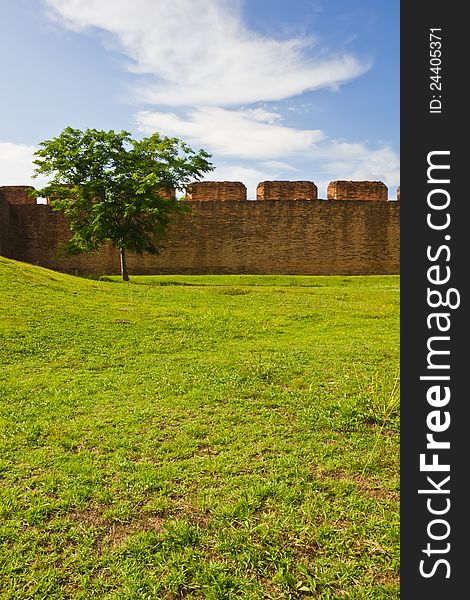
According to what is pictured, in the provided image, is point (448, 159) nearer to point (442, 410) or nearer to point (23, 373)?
point (442, 410)

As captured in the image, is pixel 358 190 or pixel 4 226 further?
pixel 358 190

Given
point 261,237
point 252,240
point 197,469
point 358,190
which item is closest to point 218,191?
point 252,240

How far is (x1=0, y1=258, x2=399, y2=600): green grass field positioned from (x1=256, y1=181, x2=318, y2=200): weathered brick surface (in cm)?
1559

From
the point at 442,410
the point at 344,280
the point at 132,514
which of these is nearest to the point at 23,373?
the point at 132,514

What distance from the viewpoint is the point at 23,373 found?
17.0 ft

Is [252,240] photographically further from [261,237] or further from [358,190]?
[358,190]

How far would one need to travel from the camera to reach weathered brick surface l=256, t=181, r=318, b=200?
21297 mm

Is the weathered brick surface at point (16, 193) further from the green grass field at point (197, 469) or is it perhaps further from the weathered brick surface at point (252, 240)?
the green grass field at point (197, 469)

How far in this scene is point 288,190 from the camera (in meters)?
21.4

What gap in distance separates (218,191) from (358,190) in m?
6.30

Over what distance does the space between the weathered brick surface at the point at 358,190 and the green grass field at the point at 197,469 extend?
15994 mm

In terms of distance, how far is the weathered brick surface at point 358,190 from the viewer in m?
21.4

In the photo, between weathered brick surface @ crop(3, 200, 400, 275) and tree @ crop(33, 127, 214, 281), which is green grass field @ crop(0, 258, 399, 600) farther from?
weathered brick surface @ crop(3, 200, 400, 275)

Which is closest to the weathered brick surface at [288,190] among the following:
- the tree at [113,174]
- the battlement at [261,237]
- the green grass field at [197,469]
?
the battlement at [261,237]
